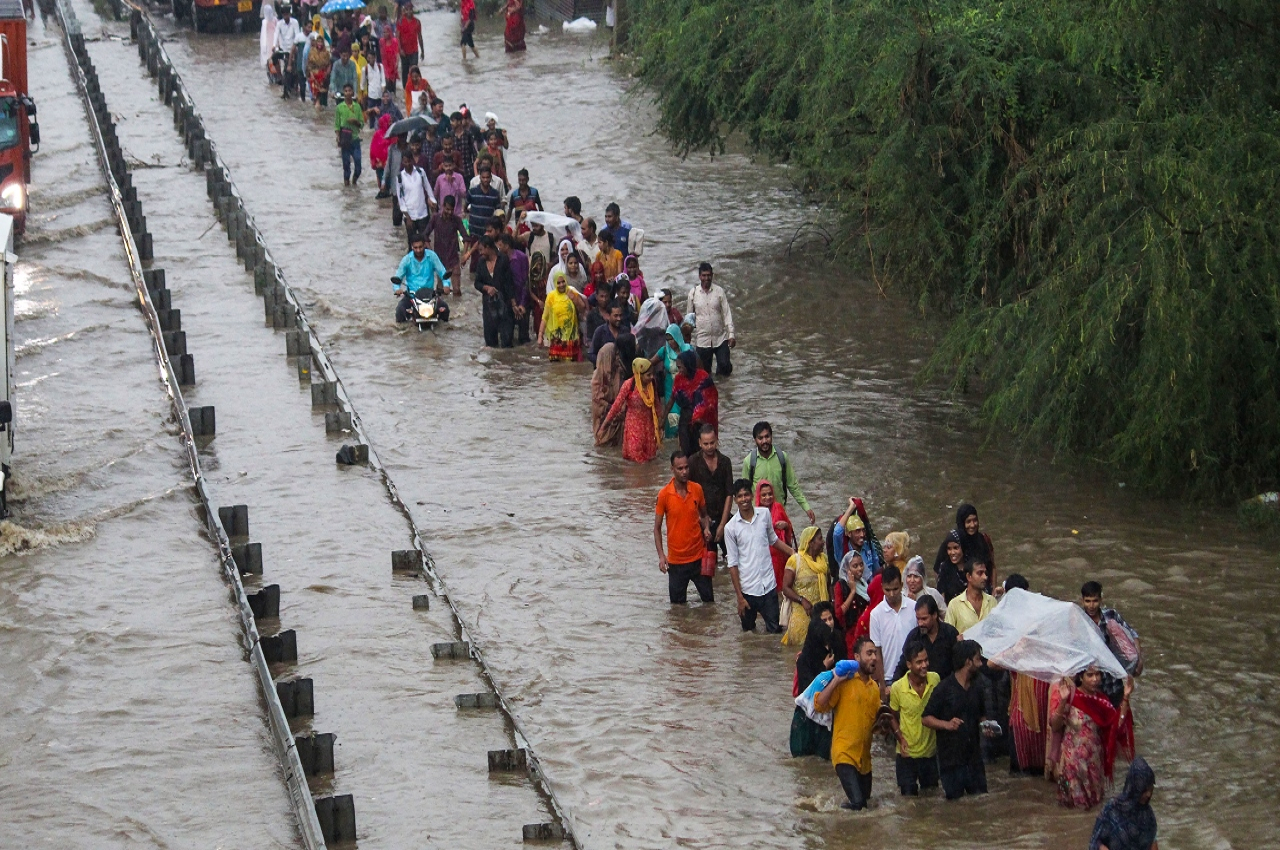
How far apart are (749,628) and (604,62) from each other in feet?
85.8

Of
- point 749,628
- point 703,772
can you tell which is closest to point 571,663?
point 749,628

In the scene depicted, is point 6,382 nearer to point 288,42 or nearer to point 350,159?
point 350,159

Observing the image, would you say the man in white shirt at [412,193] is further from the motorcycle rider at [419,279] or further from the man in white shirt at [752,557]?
the man in white shirt at [752,557]

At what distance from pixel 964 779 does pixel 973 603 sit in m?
1.22

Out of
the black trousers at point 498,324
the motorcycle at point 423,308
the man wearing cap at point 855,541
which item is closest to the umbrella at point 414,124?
the motorcycle at point 423,308

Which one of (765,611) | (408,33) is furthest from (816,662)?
(408,33)

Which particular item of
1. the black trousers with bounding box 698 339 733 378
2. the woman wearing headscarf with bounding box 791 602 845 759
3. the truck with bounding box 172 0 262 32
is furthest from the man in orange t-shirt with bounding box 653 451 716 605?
the truck with bounding box 172 0 262 32

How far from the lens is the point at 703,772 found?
10633 millimetres

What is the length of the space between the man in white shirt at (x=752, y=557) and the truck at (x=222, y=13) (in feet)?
101

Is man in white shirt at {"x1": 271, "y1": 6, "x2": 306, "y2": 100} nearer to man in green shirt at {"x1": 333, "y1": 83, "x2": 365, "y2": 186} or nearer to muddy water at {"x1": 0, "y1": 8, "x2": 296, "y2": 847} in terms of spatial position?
man in green shirt at {"x1": 333, "y1": 83, "x2": 365, "y2": 186}

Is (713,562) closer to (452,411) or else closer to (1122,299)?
(1122,299)

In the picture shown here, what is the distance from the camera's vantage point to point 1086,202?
1475 centimetres

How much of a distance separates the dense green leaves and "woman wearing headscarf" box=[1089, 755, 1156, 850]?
6.13 metres

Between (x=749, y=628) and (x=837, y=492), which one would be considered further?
(x=837, y=492)
